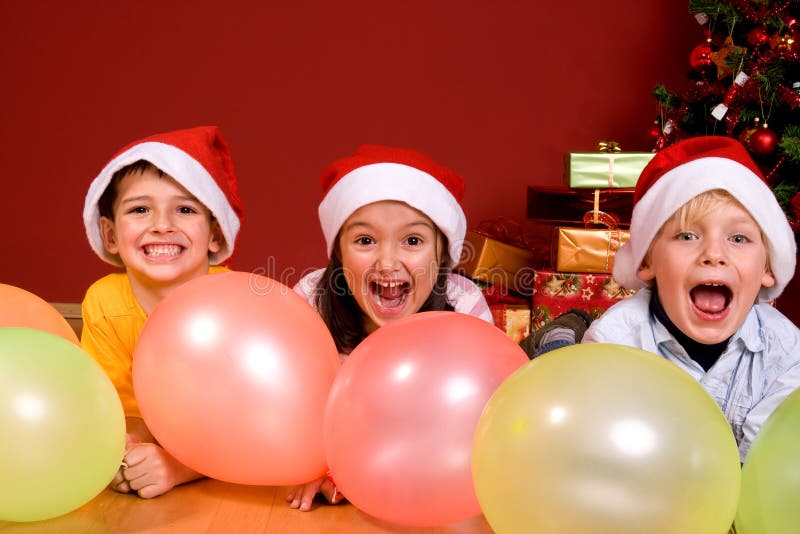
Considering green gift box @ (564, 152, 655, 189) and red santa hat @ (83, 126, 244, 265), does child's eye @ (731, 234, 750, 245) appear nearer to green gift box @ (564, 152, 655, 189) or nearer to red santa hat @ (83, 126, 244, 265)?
red santa hat @ (83, 126, 244, 265)

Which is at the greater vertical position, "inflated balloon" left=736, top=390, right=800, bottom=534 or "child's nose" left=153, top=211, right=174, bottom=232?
"child's nose" left=153, top=211, right=174, bottom=232

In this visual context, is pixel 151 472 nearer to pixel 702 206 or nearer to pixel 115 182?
pixel 115 182

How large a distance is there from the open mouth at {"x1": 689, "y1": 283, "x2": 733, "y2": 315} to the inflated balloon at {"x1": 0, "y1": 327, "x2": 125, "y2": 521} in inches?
37.7

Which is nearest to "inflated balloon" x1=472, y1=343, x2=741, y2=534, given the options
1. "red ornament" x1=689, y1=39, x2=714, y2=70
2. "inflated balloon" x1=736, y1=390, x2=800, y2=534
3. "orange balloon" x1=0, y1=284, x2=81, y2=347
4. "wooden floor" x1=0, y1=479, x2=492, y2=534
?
"inflated balloon" x1=736, y1=390, x2=800, y2=534

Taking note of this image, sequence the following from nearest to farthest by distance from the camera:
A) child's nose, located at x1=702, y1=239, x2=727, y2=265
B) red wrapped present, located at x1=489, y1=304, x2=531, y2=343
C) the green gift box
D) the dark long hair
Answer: child's nose, located at x1=702, y1=239, x2=727, y2=265, the dark long hair, the green gift box, red wrapped present, located at x1=489, y1=304, x2=531, y2=343

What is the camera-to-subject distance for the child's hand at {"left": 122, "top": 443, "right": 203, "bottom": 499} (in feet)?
4.03

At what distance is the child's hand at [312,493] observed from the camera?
1205mm

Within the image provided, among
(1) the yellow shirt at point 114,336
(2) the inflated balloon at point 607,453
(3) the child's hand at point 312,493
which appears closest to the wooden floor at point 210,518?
(3) the child's hand at point 312,493

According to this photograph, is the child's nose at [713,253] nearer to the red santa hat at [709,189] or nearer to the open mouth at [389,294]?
the red santa hat at [709,189]

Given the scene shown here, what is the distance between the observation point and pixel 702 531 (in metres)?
0.88

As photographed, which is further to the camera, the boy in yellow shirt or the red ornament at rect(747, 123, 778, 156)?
the red ornament at rect(747, 123, 778, 156)

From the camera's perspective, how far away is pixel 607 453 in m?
0.86

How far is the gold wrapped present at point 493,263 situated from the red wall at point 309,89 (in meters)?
0.58

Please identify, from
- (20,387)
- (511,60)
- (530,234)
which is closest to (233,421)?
(20,387)
